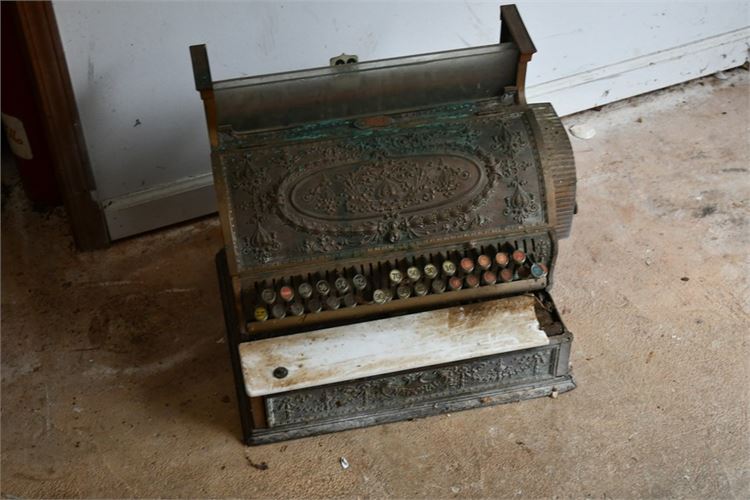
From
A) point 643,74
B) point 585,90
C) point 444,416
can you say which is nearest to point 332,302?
point 444,416

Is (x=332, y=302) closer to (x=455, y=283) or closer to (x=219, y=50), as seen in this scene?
(x=455, y=283)

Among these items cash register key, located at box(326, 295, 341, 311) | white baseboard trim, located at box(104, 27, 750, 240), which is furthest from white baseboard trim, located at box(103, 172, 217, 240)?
cash register key, located at box(326, 295, 341, 311)

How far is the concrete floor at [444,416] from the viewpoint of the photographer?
254 centimetres

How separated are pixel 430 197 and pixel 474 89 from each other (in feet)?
1.34

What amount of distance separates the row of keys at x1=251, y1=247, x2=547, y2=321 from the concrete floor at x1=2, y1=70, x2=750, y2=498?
1.41ft

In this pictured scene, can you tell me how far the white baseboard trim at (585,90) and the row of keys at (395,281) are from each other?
40.9 inches

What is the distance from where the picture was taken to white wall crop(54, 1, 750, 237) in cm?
295

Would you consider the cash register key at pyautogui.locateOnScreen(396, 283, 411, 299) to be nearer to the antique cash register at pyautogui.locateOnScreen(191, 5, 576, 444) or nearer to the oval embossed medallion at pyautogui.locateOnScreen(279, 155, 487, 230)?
the antique cash register at pyautogui.locateOnScreen(191, 5, 576, 444)

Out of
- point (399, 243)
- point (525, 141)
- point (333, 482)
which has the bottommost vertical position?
point (333, 482)

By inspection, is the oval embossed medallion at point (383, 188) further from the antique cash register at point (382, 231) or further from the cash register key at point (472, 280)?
the cash register key at point (472, 280)

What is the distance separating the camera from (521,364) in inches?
105

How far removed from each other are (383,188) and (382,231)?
12 centimetres

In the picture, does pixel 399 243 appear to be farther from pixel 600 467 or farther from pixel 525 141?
pixel 600 467

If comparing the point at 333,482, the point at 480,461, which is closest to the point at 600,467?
the point at 480,461
